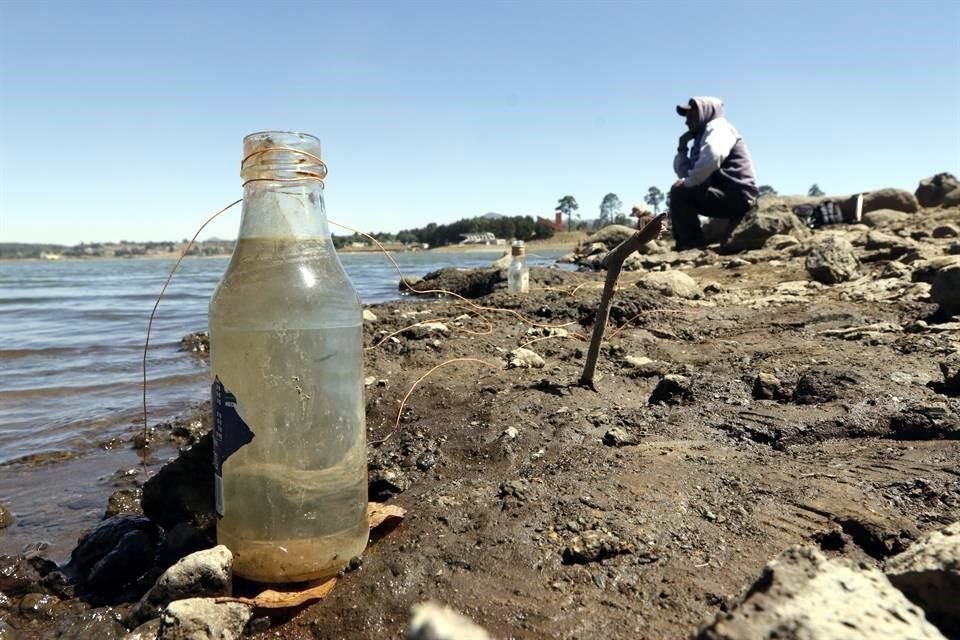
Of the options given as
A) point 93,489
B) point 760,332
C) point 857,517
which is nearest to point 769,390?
point 857,517

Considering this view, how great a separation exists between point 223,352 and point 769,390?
95.7 inches

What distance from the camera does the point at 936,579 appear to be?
4.11 ft

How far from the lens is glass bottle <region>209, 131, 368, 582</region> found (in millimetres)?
1719

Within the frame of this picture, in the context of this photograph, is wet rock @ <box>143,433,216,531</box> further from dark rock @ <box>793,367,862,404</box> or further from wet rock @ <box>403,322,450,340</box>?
Result: wet rock @ <box>403,322,450,340</box>

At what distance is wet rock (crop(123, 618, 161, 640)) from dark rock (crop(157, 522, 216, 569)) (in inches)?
16.5

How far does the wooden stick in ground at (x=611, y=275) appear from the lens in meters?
3.10

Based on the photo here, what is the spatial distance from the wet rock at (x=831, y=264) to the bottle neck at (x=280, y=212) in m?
6.29

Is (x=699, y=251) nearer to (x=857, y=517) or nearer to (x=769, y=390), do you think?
(x=769, y=390)

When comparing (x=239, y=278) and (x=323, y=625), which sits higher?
(x=239, y=278)

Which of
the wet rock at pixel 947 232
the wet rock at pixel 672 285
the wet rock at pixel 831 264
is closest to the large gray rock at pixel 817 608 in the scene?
the wet rock at pixel 672 285

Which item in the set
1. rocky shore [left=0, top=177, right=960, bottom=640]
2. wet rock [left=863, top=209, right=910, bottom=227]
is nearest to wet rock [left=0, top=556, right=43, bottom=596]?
rocky shore [left=0, top=177, right=960, bottom=640]

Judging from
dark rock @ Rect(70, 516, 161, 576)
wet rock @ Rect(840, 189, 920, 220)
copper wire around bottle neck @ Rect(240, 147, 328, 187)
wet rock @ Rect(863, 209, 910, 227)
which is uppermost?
wet rock @ Rect(840, 189, 920, 220)

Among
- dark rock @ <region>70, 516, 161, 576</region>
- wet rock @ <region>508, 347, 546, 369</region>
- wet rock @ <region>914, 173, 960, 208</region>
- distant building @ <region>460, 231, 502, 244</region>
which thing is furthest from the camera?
distant building @ <region>460, 231, 502, 244</region>

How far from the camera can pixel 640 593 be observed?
155 cm
